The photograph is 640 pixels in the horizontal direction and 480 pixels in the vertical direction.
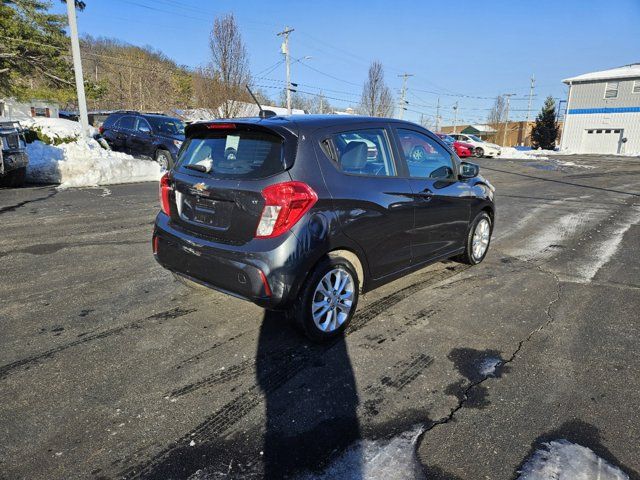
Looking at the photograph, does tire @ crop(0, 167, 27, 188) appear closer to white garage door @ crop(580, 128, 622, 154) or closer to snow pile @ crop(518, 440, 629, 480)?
snow pile @ crop(518, 440, 629, 480)

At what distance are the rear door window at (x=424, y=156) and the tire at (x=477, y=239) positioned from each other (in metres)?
0.81

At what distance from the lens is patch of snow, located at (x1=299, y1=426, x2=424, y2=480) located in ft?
7.22

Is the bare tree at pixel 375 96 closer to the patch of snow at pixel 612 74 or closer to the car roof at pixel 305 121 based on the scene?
the patch of snow at pixel 612 74

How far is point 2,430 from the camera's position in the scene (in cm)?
248

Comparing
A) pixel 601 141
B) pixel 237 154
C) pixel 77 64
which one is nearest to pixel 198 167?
pixel 237 154

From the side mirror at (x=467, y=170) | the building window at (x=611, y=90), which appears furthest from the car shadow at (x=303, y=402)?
the building window at (x=611, y=90)

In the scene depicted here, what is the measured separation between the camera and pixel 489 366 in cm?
326

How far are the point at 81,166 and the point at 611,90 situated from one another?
42729 mm

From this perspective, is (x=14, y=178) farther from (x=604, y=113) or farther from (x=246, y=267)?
(x=604, y=113)

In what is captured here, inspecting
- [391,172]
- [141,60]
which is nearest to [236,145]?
[391,172]

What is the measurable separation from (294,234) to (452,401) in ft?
5.04

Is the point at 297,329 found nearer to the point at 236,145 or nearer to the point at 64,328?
the point at 236,145

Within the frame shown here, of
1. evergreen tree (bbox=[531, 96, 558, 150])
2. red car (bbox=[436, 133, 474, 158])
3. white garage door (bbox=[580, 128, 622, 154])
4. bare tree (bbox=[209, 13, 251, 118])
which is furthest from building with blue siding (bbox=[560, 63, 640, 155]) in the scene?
bare tree (bbox=[209, 13, 251, 118])

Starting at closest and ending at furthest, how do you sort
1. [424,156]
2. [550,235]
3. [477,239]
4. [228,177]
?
[228,177]
[424,156]
[477,239]
[550,235]
